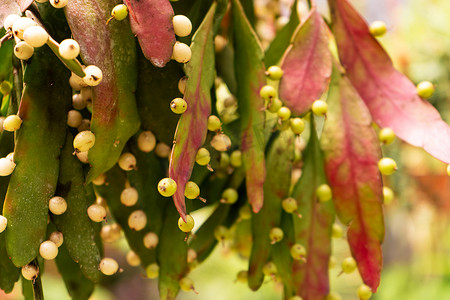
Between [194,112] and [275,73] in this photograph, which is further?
[275,73]

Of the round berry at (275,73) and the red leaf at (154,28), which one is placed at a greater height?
the red leaf at (154,28)

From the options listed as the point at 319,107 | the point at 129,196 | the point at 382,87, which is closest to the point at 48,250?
the point at 129,196

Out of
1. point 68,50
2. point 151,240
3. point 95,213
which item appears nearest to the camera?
point 68,50

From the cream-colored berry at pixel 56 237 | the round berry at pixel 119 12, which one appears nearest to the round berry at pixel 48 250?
the cream-colored berry at pixel 56 237

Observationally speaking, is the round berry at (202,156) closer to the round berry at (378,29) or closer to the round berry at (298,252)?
the round berry at (298,252)

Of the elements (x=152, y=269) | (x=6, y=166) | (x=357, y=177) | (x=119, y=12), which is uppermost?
(x=119, y=12)

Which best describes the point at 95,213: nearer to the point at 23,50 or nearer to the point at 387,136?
the point at 23,50

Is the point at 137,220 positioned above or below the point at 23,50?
below
